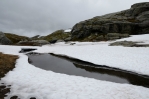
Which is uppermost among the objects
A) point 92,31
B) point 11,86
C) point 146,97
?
point 92,31

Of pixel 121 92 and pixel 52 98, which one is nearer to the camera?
pixel 52 98

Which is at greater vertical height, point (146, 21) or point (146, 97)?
point (146, 21)

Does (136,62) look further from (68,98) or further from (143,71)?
(68,98)

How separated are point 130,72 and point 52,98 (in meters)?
11.8

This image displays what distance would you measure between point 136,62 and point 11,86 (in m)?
17.1

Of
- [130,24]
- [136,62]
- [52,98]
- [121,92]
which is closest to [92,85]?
[121,92]

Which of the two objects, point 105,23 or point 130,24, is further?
point 105,23

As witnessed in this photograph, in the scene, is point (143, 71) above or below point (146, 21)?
below

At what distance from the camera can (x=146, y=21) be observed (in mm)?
63500

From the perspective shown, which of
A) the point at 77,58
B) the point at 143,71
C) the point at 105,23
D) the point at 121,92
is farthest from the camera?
the point at 105,23

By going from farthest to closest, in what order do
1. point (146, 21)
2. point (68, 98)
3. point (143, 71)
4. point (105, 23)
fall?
point (105, 23)
point (146, 21)
point (143, 71)
point (68, 98)

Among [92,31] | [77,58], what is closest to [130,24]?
[92,31]

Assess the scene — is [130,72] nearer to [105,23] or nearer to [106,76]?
[106,76]

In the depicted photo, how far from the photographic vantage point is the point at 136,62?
810 inches
